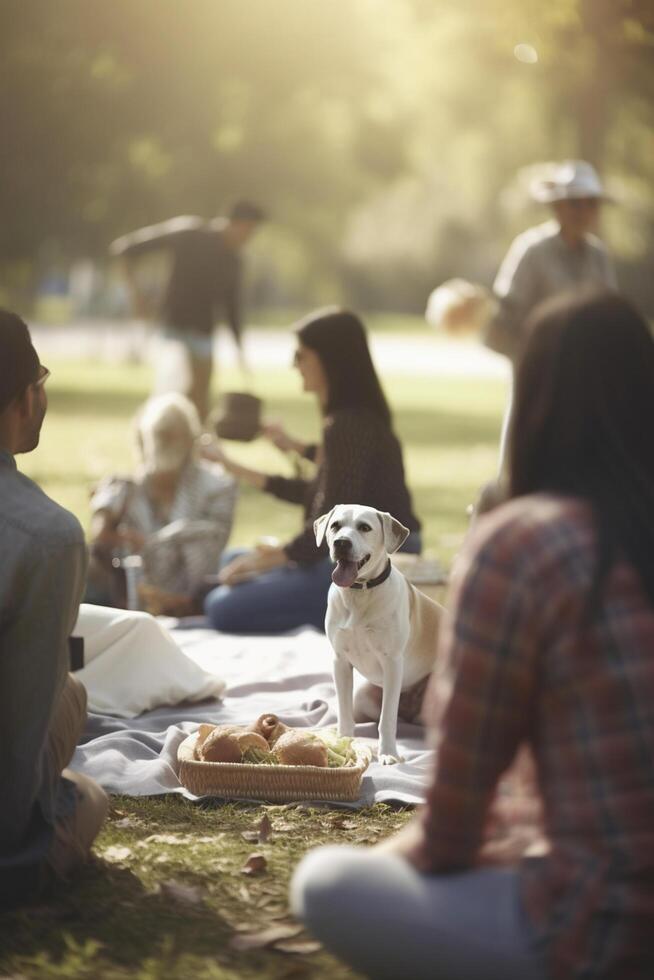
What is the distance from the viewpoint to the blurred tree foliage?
1972 cm

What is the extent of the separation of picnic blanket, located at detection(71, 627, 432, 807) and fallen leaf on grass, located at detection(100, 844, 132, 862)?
2.00ft

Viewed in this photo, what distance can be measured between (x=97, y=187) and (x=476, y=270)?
2159 cm

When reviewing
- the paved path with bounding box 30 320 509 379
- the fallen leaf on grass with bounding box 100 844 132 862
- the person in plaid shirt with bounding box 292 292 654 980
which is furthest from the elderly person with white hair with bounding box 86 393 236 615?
the paved path with bounding box 30 320 509 379

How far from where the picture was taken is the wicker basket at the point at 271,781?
14.4 feet

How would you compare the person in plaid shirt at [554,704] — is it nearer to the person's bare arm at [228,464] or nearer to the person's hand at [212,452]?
the person's bare arm at [228,464]

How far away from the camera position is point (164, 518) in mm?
7730

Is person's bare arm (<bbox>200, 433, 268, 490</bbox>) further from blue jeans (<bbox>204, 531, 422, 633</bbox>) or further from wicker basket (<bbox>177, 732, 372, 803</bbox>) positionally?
wicker basket (<bbox>177, 732, 372, 803</bbox>)

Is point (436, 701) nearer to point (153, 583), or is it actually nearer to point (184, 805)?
point (184, 805)

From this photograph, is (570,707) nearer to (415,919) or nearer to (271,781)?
(415,919)

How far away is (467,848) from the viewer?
2.35 m

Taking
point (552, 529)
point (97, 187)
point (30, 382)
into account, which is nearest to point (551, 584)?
point (552, 529)

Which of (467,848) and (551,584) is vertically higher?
(551,584)

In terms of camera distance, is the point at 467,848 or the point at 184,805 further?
the point at 184,805

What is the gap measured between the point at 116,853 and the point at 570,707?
1.93m
